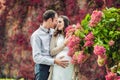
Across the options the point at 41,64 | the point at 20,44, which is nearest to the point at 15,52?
the point at 20,44

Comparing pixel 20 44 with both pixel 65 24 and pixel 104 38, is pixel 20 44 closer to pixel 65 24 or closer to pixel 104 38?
pixel 65 24

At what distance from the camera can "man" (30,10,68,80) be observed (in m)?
6.39

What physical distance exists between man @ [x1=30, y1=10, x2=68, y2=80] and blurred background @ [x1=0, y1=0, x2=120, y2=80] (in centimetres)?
305

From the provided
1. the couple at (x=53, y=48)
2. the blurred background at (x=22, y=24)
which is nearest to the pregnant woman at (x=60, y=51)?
the couple at (x=53, y=48)

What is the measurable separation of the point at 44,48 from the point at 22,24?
4111 millimetres

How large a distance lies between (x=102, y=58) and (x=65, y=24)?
1598 millimetres

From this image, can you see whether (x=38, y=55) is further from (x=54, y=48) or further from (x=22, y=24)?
(x=22, y=24)

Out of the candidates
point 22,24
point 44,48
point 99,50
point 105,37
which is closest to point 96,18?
point 105,37

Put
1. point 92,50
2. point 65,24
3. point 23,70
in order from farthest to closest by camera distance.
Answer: point 23,70, point 65,24, point 92,50

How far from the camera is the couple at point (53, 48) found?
645 centimetres

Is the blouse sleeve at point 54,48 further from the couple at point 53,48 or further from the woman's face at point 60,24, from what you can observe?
the woman's face at point 60,24

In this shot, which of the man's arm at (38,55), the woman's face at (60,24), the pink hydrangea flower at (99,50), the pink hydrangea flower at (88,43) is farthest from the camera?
the woman's face at (60,24)

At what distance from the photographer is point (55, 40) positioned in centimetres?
654

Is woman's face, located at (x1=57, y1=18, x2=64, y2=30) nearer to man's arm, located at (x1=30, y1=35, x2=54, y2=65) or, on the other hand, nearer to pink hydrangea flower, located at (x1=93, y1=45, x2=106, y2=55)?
man's arm, located at (x1=30, y1=35, x2=54, y2=65)
